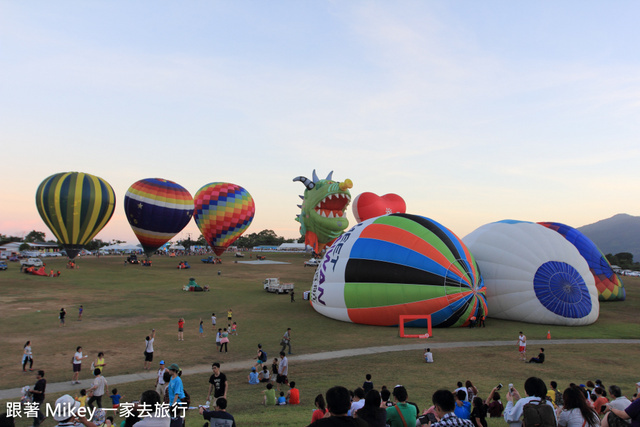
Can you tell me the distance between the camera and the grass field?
40.9 feet

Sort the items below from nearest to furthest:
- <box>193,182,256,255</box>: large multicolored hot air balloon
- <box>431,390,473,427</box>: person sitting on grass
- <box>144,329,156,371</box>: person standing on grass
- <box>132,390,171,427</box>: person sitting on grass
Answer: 1. <box>431,390,473,427</box>: person sitting on grass
2. <box>132,390,171,427</box>: person sitting on grass
3. <box>144,329,156,371</box>: person standing on grass
4. <box>193,182,256,255</box>: large multicolored hot air balloon

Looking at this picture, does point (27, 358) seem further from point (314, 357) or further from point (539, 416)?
point (539, 416)

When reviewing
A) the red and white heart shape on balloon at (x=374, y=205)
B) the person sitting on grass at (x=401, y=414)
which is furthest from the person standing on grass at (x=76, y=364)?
the red and white heart shape on balloon at (x=374, y=205)

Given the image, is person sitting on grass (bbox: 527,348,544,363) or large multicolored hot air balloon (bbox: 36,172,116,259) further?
large multicolored hot air balloon (bbox: 36,172,116,259)

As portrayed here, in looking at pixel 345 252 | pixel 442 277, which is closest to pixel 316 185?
pixel 345 252

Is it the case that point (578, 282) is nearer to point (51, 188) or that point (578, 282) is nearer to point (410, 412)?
point (410, 412)

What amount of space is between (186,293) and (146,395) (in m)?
30.4

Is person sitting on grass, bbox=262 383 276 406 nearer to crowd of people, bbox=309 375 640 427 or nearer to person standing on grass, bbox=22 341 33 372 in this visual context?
crowd of people, bbox=309 375 640 427

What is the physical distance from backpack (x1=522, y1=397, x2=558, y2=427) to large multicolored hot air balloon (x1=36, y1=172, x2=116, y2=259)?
4672 centimetres

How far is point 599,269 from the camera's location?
103 feet

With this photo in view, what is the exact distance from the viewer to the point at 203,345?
17.8 meters

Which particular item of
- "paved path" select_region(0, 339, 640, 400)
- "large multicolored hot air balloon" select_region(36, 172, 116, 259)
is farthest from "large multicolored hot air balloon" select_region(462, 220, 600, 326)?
"large multicolored hot air balloon" select_region(36, 172, 116, 259)

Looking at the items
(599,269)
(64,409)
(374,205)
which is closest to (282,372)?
(64,409)

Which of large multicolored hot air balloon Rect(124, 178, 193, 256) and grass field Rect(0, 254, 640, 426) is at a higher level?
large multicolored hot air balloon Rect(124, 178, 193, 256)
